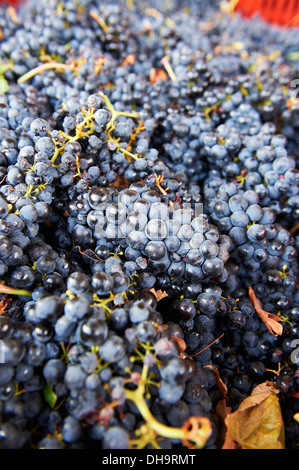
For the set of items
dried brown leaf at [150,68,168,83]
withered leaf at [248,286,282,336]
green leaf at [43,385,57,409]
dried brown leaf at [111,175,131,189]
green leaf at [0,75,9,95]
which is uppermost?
dried brown leaf at [150,68,168,83]

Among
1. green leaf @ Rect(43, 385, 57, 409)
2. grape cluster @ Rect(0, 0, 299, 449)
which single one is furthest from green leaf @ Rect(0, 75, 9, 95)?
green leaf @ Rect(43, 385, 57, 409)

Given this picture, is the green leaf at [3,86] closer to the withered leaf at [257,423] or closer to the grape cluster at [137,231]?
the grape cluster at [137,231]

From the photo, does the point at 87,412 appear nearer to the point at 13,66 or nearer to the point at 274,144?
the point at 274,144

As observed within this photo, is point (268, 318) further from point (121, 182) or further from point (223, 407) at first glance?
point (121, 182)

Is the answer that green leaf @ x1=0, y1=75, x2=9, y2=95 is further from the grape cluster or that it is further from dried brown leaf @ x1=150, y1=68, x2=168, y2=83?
dried brown leaf @ x1=150, y1=68, x2=168, y2=83

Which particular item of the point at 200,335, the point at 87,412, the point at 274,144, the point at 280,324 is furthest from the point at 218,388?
the point at 274,144

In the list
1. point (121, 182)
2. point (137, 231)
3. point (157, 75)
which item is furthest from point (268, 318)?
point (157, 75)

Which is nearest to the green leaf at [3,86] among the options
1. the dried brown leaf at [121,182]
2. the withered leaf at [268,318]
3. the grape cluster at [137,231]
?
the grape cluster at [137,231]
